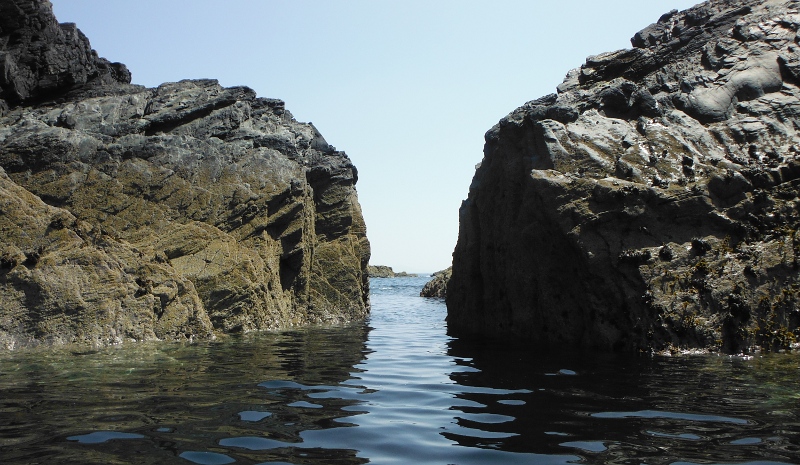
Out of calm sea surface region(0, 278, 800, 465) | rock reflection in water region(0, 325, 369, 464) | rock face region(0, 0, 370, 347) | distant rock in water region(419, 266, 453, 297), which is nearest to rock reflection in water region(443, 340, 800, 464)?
calm sea surface region(0, 278, 800, 465)

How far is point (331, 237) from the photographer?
31125 mm

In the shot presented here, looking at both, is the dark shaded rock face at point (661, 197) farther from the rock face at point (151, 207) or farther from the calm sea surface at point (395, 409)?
the rock face at point (151, 207)

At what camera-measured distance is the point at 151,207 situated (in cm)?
2134

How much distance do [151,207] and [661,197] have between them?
633 inches

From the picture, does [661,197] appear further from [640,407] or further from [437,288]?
[437,288]

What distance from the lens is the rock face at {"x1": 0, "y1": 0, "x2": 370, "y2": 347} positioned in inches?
631

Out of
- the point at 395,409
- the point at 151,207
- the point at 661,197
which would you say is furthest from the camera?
the point at 151,207

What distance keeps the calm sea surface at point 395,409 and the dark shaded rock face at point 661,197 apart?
4.72 feet

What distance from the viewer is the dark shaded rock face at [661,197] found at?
14125 millimetres

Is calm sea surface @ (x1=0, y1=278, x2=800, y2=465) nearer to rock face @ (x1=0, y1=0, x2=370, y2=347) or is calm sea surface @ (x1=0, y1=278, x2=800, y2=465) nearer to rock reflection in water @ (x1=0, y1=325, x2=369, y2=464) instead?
rock reflection in water @ (x1=0, y1=325, x2=369, y2=464)

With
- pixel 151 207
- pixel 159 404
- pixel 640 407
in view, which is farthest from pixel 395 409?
pixel 151 207

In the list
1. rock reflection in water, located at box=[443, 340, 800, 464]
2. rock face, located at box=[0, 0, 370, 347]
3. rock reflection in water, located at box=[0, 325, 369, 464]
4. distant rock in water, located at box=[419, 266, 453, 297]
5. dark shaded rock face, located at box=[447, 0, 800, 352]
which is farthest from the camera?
distant rock in water, located at box=[419, 266, 453, 297]

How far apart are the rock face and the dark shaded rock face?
8.56 m

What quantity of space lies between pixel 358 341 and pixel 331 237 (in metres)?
12.4
